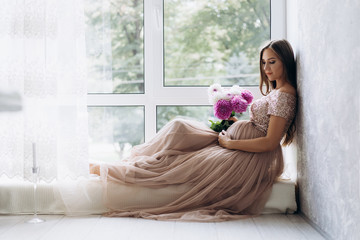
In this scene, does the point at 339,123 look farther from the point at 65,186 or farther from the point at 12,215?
the point at 12,215

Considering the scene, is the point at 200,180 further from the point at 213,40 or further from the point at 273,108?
the point at 213,40

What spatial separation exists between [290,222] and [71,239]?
3.77 ft

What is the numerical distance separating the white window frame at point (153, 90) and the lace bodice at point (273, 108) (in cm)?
70

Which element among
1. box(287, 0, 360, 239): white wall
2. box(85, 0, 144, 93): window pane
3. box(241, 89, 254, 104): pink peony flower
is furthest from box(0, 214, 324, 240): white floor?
box(85, 0, 144, 93): window pane

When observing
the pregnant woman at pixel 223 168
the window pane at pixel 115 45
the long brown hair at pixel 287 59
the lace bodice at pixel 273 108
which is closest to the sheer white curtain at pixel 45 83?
the pregnant woman at pixel 223 168

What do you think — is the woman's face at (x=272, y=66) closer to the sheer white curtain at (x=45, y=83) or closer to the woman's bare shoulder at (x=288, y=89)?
the woman's bare shoulder at (x=288, y=89)

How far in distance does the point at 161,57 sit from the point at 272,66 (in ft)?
3.23

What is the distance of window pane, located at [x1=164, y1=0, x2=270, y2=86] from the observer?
3.24 metres

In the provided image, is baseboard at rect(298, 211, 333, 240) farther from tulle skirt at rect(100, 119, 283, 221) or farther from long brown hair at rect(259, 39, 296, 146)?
long brown hair at rect(259, 39, 296, 146)

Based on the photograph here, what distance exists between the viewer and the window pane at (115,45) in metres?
3.28

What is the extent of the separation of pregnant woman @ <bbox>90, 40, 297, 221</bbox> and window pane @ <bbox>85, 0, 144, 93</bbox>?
893mm

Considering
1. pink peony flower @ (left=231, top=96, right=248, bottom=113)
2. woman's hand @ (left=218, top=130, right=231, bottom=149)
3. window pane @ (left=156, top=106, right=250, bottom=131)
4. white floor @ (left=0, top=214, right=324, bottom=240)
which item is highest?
pink peony flower @ (left=231, top=96, right=248, bottom=113)

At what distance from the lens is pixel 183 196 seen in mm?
2404

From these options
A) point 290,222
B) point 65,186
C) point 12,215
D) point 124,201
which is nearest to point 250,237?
point 290,222
